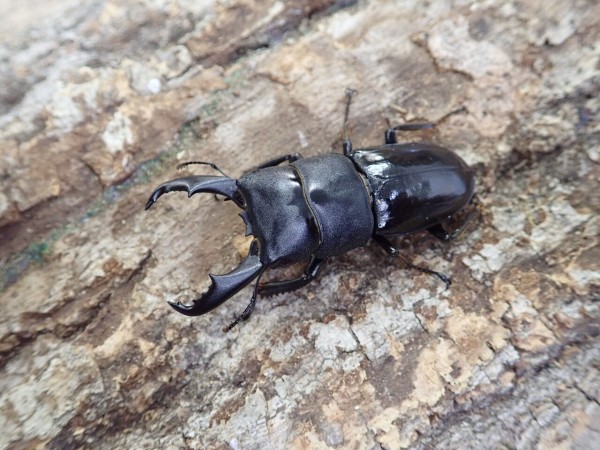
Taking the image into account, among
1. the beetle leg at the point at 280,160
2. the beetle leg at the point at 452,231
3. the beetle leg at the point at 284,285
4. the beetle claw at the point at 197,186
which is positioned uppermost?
the beetle claw at the point at 197,186

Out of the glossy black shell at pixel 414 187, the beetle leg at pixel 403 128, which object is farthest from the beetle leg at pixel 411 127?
the glossy black shell at pixel 414 187

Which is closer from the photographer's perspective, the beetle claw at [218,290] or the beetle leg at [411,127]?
the beetle claw at [218,290]

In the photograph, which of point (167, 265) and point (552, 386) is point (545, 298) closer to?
point (552, 386)

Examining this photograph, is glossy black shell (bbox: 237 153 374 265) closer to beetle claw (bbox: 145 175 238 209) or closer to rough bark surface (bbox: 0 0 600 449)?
beetle claw (bbox: 145 175 238 209)

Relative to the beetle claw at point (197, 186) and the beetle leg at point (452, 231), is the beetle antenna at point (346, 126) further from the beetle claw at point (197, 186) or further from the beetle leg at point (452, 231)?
the beetle claw at point (197, 186)

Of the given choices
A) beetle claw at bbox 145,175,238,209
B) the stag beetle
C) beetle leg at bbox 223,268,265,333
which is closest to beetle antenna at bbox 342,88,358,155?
the stag beetle

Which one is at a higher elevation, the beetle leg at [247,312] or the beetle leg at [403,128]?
the beetle leg at [403,128]

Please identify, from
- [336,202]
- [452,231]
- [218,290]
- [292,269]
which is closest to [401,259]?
[452,231]

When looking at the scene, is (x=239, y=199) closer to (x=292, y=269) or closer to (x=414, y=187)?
(x=292, y=269)
